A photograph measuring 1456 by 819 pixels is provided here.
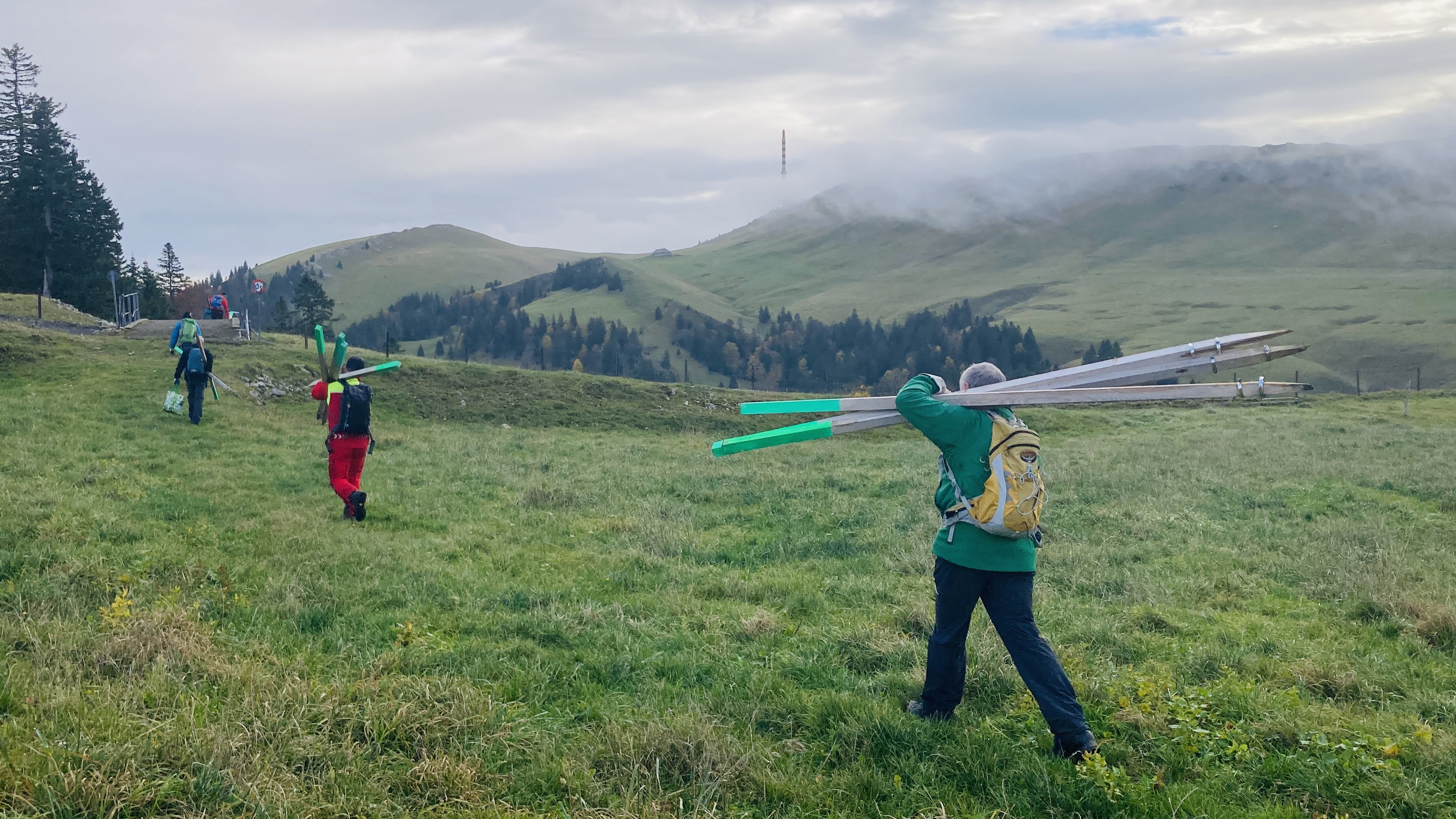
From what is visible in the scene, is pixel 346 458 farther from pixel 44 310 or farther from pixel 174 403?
pixel 44 310

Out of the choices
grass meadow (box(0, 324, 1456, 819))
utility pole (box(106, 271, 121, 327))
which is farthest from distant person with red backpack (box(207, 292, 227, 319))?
grass meadow (box(0, 324, 1456, 819))

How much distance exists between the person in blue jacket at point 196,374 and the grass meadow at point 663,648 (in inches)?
142

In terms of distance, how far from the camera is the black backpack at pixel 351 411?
45.2 feet

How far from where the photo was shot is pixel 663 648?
8031mm

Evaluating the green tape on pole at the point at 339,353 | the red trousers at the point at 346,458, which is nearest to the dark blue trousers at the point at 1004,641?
the red trousers at the point at 346,458

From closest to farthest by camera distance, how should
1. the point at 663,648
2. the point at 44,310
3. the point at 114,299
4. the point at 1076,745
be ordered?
the point at 1076,745 → the point at 663,648 → the point at 44,310 → the point at 114,299

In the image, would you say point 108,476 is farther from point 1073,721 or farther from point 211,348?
point 211,348

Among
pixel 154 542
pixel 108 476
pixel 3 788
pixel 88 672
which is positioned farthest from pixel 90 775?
pixel 108 476

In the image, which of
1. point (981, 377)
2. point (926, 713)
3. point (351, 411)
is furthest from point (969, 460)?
point (351, 411)

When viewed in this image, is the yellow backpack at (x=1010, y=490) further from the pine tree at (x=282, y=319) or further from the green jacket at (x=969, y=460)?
the pine tree at (x=282, y=319)

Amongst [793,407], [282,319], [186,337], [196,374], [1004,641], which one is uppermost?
[282,319]

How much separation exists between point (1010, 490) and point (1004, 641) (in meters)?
1.24

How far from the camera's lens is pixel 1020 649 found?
20.3 feet

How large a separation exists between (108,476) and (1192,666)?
Result: 1647 centimetres
